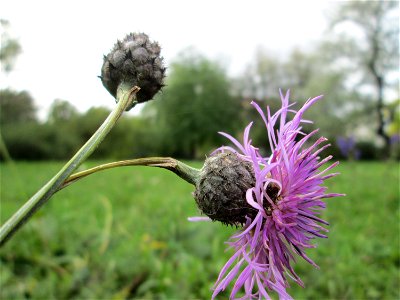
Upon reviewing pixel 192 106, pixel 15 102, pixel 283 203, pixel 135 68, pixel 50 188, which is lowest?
pixel 283 203

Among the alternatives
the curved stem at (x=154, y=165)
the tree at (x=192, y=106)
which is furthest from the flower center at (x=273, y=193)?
the tree at (x=192, y=106)

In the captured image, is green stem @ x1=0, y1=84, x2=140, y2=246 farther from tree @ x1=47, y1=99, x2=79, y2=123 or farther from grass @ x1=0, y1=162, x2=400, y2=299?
tree @ x1=47, y1=99, x2=79, y2=123

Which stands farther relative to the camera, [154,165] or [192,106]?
[192,106]

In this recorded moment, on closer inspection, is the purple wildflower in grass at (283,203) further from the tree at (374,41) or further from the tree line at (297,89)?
the tree at (374,41)

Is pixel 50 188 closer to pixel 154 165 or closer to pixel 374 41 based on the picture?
pixel 154 165

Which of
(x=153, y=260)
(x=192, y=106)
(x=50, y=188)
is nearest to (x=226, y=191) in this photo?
(x=50, y=188)

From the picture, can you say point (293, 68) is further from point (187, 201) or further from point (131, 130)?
point (187, 201)

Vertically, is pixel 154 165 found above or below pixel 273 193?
above

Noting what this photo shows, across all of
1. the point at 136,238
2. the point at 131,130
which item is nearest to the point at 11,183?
the point at 136,238
